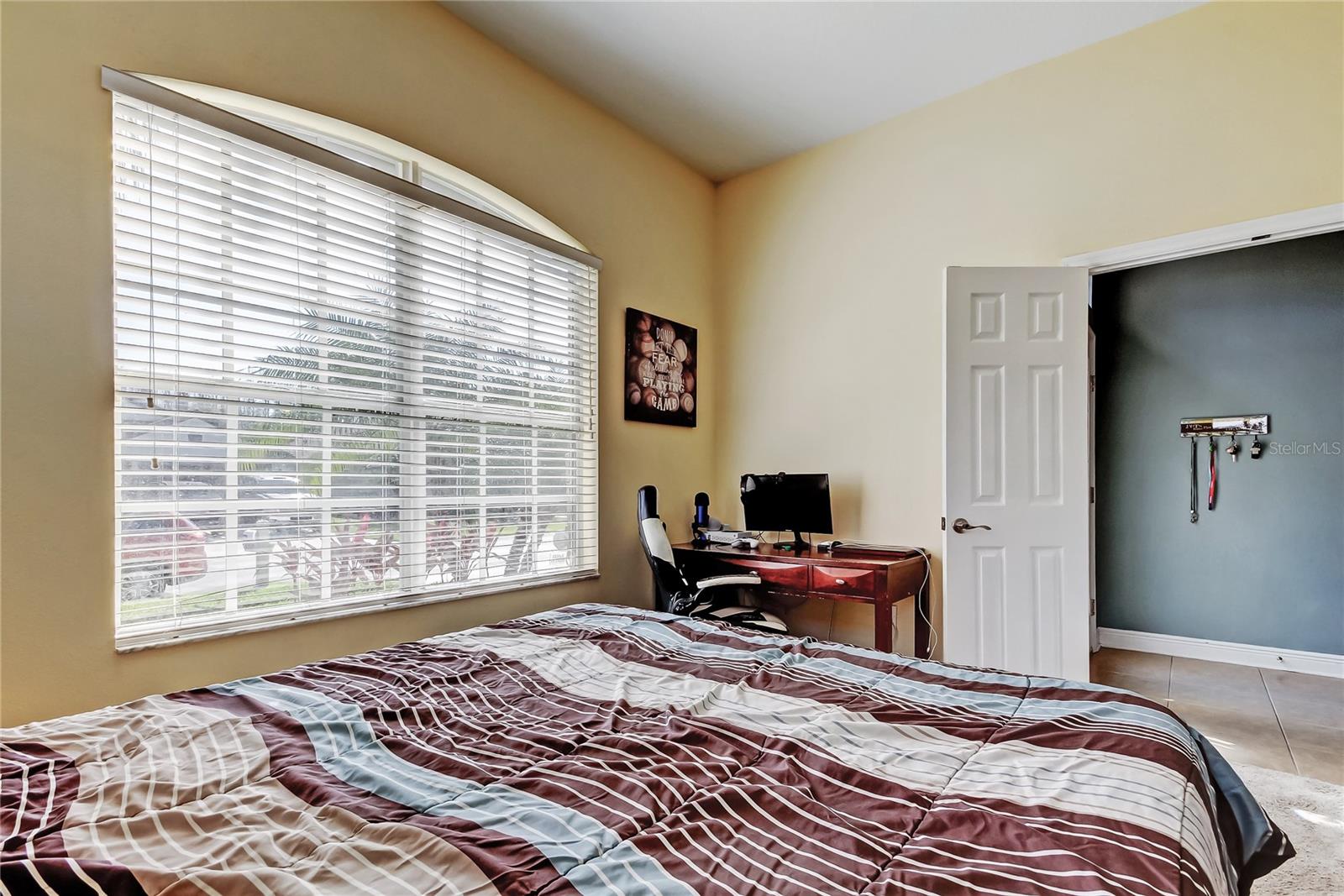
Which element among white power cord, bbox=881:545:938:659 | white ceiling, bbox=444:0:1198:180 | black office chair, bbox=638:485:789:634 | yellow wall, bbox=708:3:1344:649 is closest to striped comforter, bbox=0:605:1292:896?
black office chair, bbox=638:485:789:634

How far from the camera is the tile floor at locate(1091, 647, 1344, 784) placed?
8.83ft

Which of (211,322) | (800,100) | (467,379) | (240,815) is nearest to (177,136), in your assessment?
(211,322)

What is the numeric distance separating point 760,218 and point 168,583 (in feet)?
11.8

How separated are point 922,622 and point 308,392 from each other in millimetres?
3093

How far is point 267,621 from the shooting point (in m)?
2.17

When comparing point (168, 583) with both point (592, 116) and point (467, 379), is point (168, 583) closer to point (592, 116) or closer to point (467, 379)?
point (467, 379)

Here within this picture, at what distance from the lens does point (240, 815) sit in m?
0.93

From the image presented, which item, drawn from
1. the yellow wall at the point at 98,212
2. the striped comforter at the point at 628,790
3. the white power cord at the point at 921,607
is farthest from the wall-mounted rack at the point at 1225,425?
the yellow wall at the point at 98,212

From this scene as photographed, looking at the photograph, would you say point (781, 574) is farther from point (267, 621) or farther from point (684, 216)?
point (684, 216)

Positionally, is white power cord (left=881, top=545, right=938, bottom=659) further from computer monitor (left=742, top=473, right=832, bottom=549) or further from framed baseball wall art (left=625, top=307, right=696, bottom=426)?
framed baseball wall art (left=625, top=307, right=696, bottom=426)

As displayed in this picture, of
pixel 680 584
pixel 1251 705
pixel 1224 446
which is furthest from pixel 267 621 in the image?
pixel 1224 446

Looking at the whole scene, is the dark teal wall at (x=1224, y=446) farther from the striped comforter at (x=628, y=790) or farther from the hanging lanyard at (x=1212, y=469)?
the striped comforter at (x=628, y=790)

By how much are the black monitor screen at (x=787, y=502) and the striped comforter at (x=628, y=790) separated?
204cm

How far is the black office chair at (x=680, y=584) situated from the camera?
3145 mm
